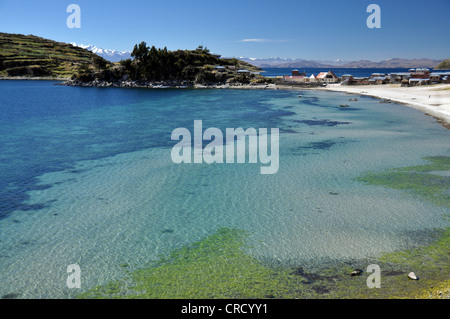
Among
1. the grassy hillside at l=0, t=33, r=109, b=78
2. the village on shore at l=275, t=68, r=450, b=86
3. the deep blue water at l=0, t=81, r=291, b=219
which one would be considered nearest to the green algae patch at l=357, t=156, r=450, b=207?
the deep blue water at l=0, t=81, r=291, b=219

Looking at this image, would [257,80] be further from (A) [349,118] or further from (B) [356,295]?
(B) [356,295]

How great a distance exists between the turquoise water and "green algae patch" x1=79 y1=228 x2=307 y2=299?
2.34ft

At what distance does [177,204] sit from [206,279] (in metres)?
7.46

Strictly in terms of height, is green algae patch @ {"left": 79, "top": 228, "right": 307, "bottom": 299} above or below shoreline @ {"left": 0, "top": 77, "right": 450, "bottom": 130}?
below

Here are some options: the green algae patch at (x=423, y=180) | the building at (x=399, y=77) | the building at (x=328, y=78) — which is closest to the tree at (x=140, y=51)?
the building at (x=328, y=78)

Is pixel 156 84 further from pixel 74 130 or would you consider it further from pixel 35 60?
pixel 74 130

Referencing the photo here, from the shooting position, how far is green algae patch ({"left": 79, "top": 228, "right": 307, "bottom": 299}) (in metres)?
10.9

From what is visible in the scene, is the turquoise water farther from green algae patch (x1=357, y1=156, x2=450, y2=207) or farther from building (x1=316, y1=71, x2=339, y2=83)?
building (x1=316, y1=71, x2=339, y2=83)

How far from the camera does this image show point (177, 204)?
18609 mm

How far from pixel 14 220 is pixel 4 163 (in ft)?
42.0

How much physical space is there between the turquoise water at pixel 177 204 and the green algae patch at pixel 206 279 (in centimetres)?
71

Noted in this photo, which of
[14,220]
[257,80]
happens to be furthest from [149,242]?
[257,80]

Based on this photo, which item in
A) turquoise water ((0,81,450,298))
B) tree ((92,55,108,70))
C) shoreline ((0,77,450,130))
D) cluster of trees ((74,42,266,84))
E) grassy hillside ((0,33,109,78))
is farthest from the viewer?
grassy hillside ((0,33,109,78))

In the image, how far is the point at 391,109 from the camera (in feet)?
186
